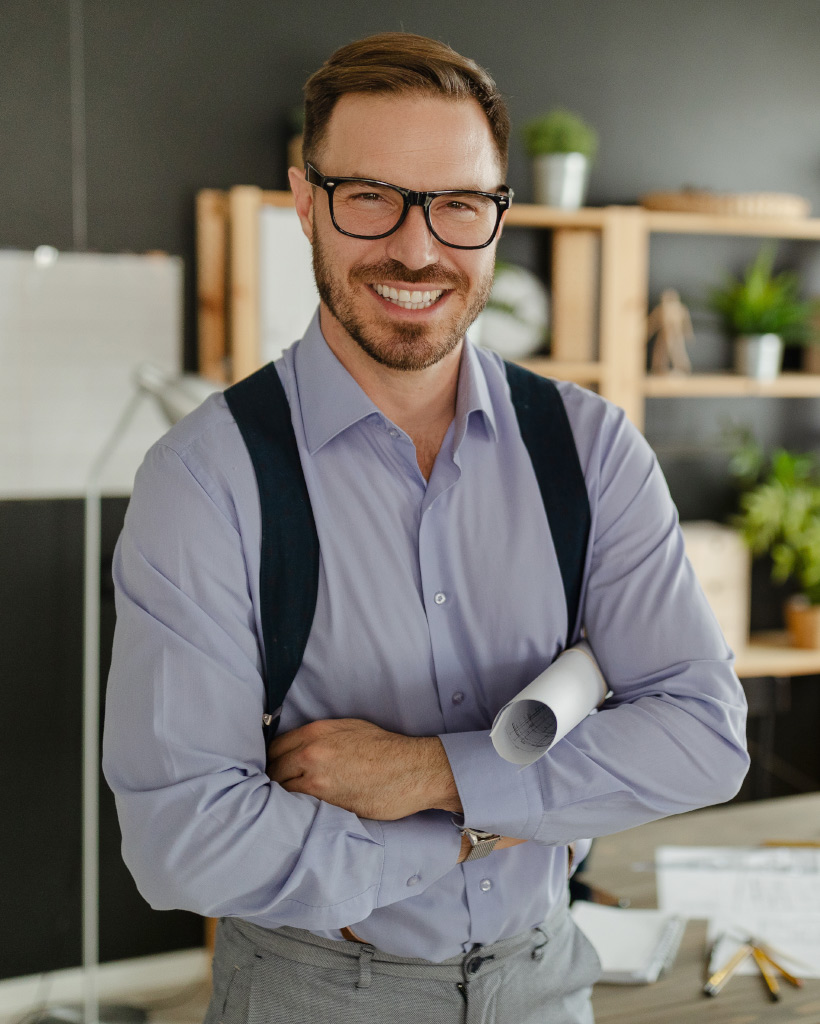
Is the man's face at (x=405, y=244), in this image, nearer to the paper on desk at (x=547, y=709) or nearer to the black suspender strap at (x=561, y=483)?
the black suspender strap at (x=561, y=483)

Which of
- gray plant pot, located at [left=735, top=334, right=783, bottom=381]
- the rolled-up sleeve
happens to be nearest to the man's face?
the rolled-up sleeve

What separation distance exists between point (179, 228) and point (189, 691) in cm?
219

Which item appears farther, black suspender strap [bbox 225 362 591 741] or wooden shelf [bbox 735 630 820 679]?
wooden shelf [bbox 735 630 820 679]

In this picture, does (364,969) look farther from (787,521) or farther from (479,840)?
(787,521)

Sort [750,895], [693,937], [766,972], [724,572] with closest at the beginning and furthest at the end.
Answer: [766,972] → [693,937] → [750,895] → [724,572]

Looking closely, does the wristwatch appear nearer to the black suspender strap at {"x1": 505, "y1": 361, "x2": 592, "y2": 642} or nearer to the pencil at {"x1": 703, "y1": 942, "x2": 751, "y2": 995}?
the black suspender strap at {"x1": 505, "y1": 361, "x2": 592, "y2": 642}

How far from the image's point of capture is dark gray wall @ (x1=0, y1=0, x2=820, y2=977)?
2764mm

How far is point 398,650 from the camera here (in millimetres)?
1143

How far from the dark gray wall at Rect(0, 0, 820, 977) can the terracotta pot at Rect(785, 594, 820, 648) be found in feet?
3.99

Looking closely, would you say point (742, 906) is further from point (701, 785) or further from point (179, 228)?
point (179, 228)

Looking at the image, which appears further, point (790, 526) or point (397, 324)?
point (790, 526)

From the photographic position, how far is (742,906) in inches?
62.1

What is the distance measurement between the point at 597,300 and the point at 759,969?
6.87ft

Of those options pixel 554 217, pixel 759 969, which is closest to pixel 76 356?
pixel 554 217
